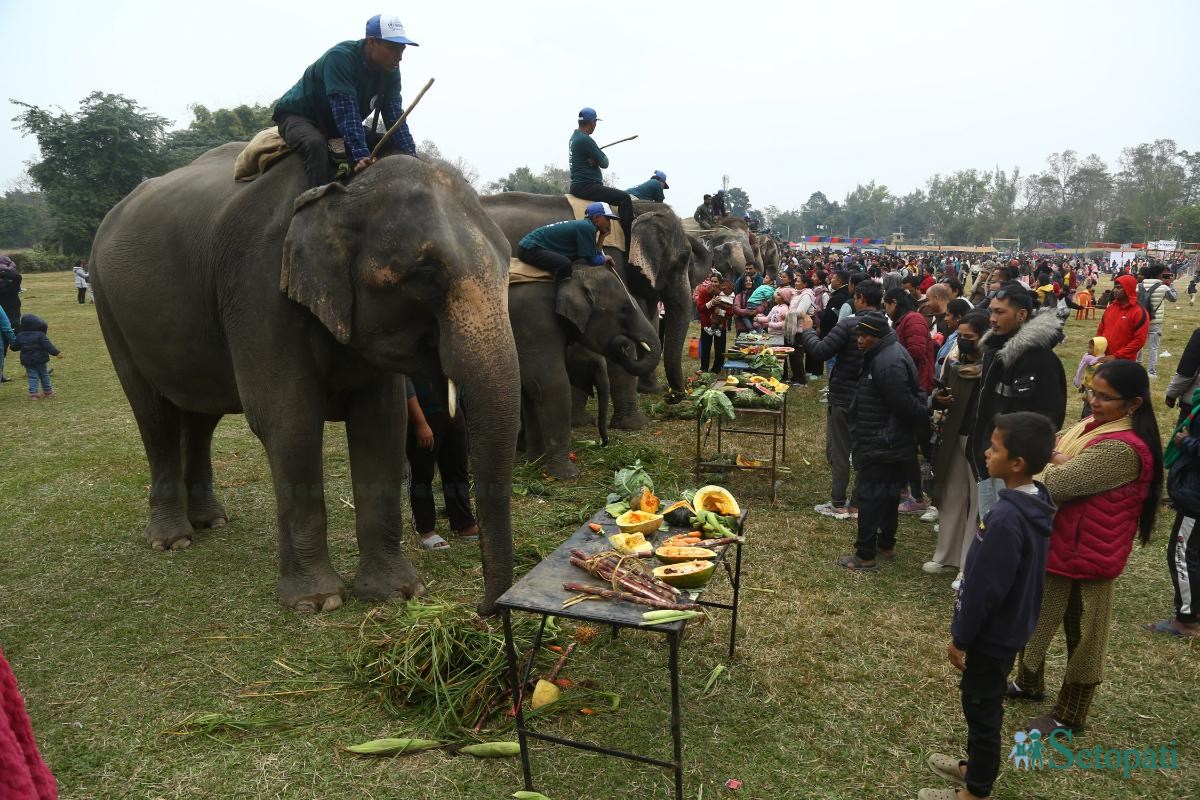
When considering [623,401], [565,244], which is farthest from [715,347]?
[565,244]

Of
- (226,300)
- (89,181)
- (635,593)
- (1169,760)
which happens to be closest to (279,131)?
(226,300)

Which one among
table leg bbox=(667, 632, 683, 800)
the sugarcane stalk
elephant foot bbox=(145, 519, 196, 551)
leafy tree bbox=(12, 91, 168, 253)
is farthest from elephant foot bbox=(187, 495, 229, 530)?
leafy tree bbox=(12, 91, 168, 253)

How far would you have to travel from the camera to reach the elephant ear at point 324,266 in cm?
450

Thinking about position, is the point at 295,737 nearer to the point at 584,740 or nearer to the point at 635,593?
the point at 584,740

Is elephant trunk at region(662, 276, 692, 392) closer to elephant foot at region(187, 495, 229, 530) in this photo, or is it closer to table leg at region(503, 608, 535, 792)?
elephant foot at region(187, 495, 229, 530)

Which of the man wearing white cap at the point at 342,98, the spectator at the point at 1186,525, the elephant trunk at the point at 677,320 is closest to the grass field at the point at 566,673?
the spectator at the point at 1186,525

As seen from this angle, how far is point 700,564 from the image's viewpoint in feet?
11.7

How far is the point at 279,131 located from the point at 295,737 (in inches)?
149

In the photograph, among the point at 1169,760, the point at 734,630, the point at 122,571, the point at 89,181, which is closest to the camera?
the point at 1169,760

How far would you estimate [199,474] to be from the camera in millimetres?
6832

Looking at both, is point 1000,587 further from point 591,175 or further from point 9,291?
point 9,291

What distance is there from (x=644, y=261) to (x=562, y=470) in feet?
12.9

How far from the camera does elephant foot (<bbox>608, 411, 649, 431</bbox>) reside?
408 inches

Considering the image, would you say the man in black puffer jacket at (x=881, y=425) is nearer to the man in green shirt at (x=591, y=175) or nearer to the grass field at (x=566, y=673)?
the grass field at (x=566, y=673)
